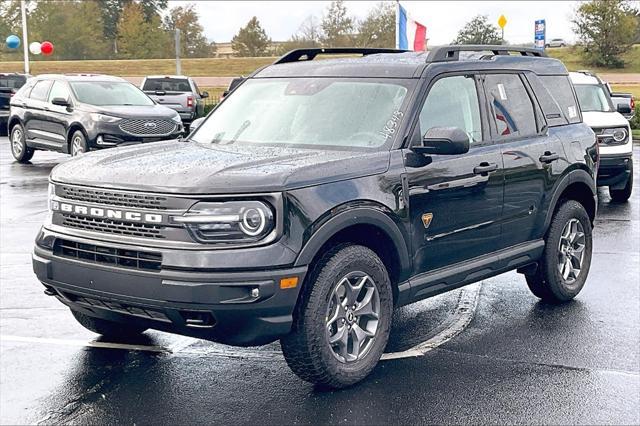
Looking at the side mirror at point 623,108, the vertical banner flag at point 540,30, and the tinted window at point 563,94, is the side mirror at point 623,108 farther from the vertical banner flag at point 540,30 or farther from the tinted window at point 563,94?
the vertical banner flag at point 540,30

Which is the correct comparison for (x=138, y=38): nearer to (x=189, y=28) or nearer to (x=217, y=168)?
(x=189, y=28)

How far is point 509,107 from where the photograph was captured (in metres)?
6.53

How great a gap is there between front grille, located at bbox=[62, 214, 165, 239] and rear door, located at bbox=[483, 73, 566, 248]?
2717 millimetres

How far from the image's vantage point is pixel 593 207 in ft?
24.5

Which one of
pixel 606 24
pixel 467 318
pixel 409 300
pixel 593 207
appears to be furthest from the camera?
pixel 606 24

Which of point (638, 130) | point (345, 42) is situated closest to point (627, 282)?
point (638, 130)

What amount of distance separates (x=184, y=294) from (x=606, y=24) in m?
73.9

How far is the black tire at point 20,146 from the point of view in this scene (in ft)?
61.2

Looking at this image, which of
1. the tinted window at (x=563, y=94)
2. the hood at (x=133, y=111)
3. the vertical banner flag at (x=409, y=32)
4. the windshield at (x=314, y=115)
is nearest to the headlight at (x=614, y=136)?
the tinted window at (x=563, y=94)

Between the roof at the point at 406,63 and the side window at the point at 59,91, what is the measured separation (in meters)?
11.5

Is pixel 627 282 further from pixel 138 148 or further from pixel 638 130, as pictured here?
pixel 638 130

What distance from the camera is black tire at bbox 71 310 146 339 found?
5785 mm

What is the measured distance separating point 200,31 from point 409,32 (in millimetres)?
77856

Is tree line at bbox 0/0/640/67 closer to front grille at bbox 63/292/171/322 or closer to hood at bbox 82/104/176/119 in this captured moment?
hood at bbox 82/104/176/119
